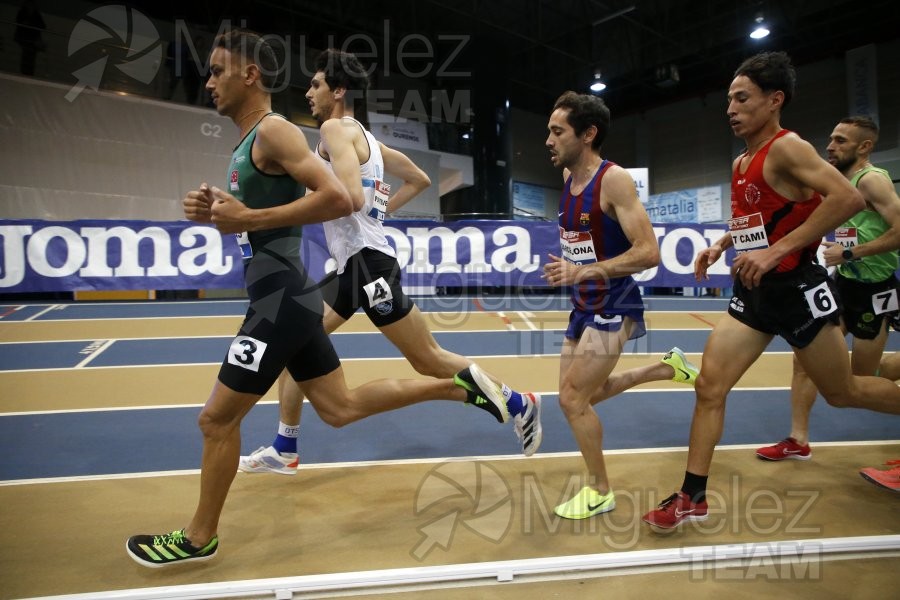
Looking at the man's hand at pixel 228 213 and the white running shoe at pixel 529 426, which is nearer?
the man's hand at pixel 228 213

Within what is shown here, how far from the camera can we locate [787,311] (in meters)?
2.63

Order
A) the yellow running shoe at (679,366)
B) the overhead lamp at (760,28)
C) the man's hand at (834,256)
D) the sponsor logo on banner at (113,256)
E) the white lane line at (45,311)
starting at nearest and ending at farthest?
the man's hand at (834,256)
the yellow running shoe at (679,366)
the white lane line at (45,311)
the sponsor logo on banner at (113,256)
the overhead lamp at (760,28)

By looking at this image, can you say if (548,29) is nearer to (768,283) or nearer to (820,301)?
(768,283)

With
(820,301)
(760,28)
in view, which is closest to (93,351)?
(820,301)

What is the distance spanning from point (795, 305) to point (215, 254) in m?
11.1

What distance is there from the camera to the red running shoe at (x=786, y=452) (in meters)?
3.60

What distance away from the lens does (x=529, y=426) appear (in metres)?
3.25

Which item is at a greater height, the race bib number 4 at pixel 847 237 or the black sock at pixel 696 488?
the race bib number 4 at pixel 847 237

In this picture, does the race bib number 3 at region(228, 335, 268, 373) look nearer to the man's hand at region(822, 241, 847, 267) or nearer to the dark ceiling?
the man's hand at region(822, 241, 847, 267)

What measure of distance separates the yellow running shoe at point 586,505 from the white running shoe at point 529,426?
0.42 m

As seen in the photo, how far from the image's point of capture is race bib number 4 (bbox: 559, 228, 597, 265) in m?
2.91

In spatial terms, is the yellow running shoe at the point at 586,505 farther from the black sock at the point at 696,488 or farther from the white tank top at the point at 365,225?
the white tank top at the point at 365,225

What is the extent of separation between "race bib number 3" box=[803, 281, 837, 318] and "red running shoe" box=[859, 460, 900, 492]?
1315 mm

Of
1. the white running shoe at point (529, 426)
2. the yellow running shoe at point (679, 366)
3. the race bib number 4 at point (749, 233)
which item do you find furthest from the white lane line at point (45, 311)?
the race bib number 4 at point (749, 233)
